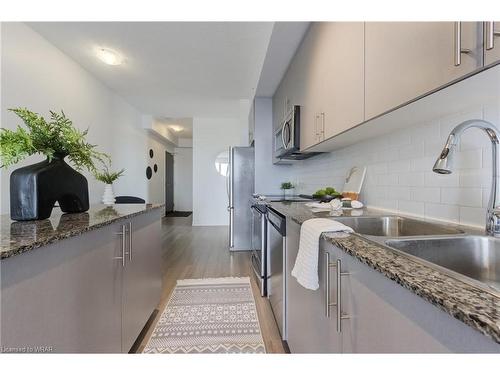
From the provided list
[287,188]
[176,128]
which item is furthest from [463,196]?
[176,128]

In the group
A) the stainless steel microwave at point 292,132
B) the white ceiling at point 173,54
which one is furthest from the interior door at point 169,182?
the stainless steel microwave at point 292,132

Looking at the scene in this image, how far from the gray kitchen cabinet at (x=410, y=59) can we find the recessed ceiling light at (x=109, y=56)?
2958mm

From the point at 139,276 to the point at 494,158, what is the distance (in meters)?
1.86

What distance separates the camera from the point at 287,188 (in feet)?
12.0

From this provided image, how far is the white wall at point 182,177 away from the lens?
899 centimetres

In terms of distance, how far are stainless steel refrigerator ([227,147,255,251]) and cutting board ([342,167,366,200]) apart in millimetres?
2096

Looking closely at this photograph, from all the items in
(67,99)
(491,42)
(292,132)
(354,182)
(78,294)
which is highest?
(67,99)

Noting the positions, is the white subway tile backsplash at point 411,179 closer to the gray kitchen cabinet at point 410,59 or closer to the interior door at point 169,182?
the gray kitchen cabinet at point 410,59

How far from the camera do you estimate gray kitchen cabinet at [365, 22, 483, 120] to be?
0.69 metres

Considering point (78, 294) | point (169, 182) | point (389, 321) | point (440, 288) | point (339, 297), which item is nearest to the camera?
point (440, 288)

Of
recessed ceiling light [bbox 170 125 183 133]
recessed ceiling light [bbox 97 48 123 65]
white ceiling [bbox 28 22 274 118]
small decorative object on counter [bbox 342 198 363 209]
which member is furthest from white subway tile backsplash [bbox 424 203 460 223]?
recessed ceiling light [bbox 170 125 183 133]

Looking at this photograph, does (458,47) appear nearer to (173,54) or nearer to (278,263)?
(278,263)
